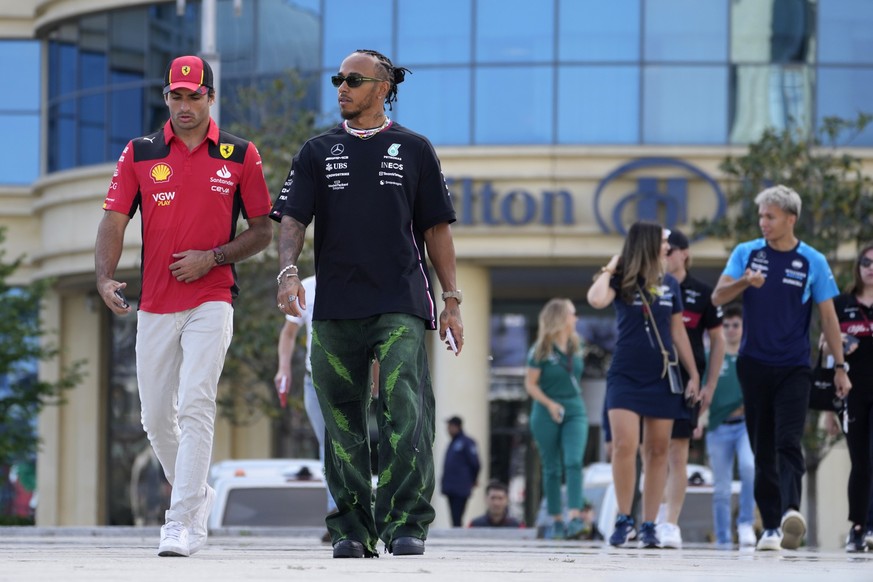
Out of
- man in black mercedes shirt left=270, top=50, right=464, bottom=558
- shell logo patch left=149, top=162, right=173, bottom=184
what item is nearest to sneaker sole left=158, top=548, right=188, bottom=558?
man in black mercedes shirt left=270, top=50, right=464, bottom=558

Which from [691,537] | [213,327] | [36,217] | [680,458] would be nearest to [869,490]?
[680,458]

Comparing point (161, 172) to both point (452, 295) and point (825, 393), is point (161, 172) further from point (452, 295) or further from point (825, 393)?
point (825, 393)

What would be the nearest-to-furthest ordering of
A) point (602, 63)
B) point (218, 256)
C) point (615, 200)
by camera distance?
point (218, 256)
point (602, 63)
point (615, 200)

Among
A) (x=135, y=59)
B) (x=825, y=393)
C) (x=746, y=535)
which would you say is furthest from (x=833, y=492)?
(x=825, y=393)

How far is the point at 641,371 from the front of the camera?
11.0 metres

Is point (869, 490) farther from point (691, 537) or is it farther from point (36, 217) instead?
point (36, 217)

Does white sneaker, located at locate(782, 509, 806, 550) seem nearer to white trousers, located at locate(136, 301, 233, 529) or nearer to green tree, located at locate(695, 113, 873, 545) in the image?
white trousers, located at locate(136, 301, 233, 529)

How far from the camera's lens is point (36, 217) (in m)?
32.5

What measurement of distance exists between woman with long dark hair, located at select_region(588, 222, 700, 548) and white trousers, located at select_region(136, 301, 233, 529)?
3.33 metres

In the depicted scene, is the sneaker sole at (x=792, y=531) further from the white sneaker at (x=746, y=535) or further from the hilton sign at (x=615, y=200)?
the hilton sign at (x=615, y=200)

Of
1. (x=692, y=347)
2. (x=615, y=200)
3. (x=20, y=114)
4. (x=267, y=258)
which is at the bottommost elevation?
(x=692, y=347)

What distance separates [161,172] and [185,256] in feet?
1.31

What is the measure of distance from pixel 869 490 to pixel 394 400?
4.36 m

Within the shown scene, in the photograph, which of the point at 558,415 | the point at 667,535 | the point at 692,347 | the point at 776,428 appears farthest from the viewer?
the point at 558,415
